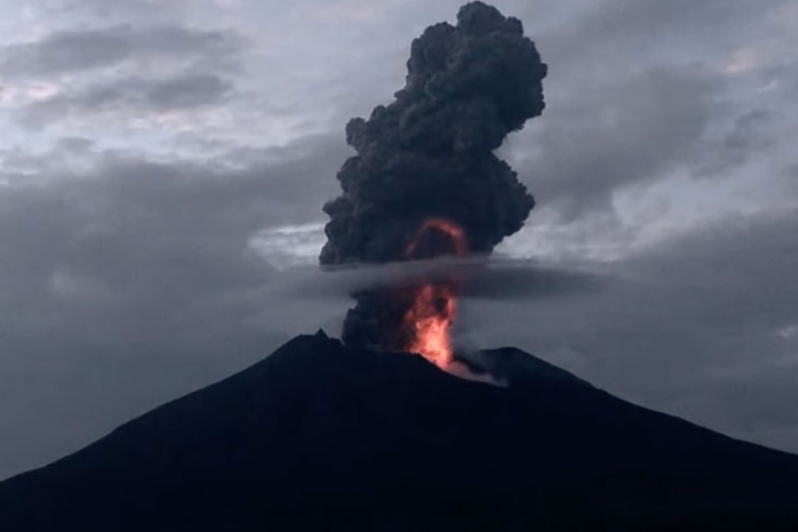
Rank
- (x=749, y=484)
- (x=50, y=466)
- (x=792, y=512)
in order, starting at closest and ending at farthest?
(x=792, y=512) → (x=749, y=484) → (x=50, y=466)

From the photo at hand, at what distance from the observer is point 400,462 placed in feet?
278

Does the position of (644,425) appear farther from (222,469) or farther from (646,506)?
(222,469)

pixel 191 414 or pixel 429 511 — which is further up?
pixel 191 414

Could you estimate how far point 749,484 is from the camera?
81.2 metres

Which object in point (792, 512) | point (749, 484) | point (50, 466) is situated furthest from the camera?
point (50, 466)

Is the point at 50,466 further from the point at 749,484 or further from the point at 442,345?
the point at 749,484

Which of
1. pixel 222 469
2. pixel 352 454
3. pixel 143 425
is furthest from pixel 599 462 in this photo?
pixel 143 425

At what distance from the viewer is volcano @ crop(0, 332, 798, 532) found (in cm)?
7750

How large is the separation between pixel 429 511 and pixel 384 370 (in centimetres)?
891

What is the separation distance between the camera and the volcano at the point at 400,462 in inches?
3051

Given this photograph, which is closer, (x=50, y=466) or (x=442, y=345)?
(x=442, y=345)

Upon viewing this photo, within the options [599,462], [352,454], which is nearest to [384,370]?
[352,454]

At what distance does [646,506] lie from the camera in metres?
77.1

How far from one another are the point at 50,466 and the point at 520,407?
22.5m
